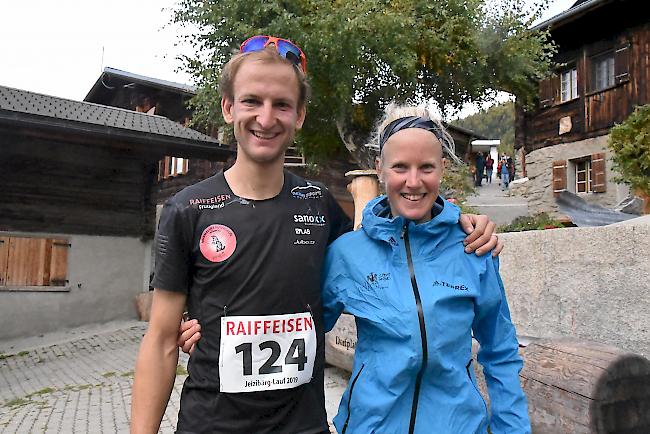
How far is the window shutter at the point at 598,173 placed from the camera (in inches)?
578

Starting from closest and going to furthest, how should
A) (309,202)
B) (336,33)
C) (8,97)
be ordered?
(309,202) → (8,97) → (336,33)

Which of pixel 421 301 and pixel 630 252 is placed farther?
pixel 630 252

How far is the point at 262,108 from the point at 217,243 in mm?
483

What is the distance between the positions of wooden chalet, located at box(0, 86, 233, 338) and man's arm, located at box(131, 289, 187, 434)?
9073 millimetres

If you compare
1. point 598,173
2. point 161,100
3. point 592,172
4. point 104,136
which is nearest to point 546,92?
point 592,172

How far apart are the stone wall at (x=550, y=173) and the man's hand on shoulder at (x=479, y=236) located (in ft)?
47.7

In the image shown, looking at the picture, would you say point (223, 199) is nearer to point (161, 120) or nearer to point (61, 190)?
point (61, 190)

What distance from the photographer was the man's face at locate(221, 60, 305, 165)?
1803mm

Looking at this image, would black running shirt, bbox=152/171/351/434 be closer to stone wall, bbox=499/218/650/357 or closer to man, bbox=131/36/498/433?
man, bbox=131/36/498/433

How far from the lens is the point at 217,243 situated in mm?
1734

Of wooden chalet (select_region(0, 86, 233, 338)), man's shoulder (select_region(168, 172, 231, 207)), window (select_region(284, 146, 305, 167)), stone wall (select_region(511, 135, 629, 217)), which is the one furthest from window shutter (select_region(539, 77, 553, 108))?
man's shoulder (select_region(168, 172, 231, 207))

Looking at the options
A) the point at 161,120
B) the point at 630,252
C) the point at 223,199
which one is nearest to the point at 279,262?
the point at 223,199

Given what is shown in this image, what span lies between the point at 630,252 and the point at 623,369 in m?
1.52

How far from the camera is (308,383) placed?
177cm
